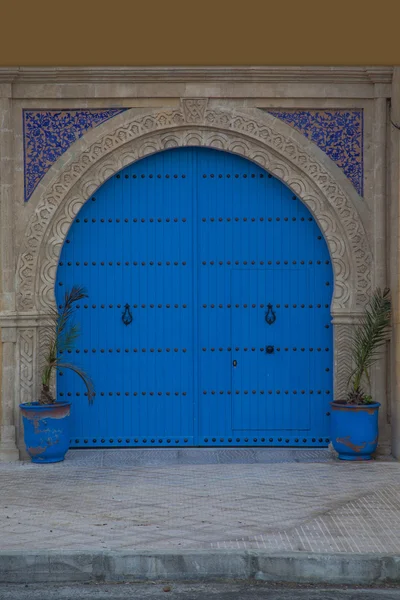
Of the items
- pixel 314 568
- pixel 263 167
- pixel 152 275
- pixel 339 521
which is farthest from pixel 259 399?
pixel 314 568

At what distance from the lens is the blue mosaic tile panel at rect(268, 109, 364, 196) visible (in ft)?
29.5

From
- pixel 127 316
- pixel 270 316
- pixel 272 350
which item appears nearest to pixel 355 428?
pixel 272 350

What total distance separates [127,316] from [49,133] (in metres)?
1.70

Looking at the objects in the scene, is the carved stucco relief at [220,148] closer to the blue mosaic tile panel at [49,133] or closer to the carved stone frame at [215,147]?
the carved stone frame at [215,147]

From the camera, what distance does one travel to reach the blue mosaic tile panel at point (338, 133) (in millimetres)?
8984

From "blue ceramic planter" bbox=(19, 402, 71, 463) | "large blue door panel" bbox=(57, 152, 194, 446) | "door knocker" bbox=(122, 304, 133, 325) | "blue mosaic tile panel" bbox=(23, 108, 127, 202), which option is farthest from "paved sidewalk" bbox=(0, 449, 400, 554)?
"blue mosaic tile panel" bbox=(23, 108, 127, 202)

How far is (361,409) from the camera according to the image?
851cm

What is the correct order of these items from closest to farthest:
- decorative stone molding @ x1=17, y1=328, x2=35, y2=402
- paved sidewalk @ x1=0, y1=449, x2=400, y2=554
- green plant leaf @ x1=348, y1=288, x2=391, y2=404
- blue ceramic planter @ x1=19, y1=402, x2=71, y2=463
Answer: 1. paved sidewalk @ x1=0, y1=449, x2=400, y2=554
2. blue ceramic planter @ x1=19, y1=402, x2=71, y2=463
3. green plant leaf @ x1=348, y1=288, x2=391, y2=404
4. decorative stone molding @ x1=17, y1=328, x2=35, y2=402

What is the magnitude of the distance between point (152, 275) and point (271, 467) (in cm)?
194

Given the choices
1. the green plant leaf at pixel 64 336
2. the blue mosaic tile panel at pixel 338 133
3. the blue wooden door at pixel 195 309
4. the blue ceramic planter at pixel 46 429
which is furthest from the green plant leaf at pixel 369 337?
the blue ceramic planter at pixel 46 429

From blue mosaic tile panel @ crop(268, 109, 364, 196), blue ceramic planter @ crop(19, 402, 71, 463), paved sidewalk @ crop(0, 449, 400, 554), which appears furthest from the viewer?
blue mosaic tile panel @ crop(268, 109, 364, 196)

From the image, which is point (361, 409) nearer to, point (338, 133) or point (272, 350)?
point (272, 350)

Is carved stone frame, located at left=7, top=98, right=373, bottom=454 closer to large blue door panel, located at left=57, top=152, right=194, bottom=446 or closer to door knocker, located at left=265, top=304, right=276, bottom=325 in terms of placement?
large blue door panel, located at left=57, top=152, right=194, bottom=446

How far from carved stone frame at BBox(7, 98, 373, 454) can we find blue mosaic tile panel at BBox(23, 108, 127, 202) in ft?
0.22
